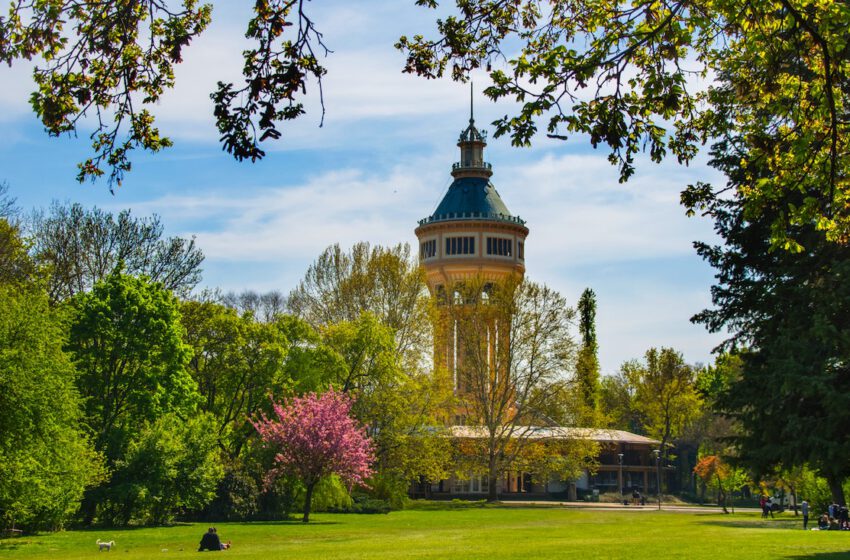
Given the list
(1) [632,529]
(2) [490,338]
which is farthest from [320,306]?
(1) [632,529]

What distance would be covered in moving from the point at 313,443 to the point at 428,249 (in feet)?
144

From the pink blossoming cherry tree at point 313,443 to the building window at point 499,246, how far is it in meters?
40.1

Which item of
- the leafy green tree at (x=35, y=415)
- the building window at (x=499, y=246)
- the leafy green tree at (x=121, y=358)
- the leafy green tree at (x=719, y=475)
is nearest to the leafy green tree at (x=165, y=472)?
the leafy green tree at (x=121, y=358)

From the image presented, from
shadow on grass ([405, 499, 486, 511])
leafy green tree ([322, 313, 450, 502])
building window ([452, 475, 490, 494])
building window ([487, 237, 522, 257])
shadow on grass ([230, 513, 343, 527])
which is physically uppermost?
building window ([487, 237, 522, 257])

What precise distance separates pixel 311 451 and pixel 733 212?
2146 cm

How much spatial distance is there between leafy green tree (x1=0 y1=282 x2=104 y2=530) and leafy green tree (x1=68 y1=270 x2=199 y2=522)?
557 cm

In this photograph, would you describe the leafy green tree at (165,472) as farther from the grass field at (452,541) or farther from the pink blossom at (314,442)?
the pink blossom at (314,442)

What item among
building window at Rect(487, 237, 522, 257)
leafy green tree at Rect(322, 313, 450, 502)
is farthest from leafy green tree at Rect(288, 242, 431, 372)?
building window at Rect(487, 237, 522, 257)

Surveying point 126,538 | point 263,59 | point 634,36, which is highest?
point 634,36

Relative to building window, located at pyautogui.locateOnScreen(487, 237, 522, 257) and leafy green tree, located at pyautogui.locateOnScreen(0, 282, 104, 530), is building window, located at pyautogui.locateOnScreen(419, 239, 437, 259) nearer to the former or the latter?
building window, located at pyautogui.locateOnScreen(487, 237, 522, 257)

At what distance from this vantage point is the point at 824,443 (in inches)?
1099

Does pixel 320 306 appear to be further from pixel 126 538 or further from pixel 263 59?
pixel 263 59

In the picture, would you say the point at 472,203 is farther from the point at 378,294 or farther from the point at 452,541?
the point at 452,541

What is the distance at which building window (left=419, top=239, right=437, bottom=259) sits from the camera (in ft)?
285
